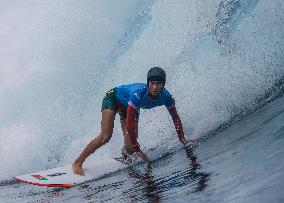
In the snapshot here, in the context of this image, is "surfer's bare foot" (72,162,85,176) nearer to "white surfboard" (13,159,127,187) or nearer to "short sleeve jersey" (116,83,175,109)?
Answer: "white surfboard" (13,159,127,187)

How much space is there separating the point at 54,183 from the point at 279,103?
13.9ft

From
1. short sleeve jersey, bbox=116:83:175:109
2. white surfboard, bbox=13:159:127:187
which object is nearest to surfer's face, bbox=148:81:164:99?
short sleeve jersey, bbox=116:83:175:109

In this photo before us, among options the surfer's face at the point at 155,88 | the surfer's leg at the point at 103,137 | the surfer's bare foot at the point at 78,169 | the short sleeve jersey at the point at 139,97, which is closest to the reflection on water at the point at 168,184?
the surfer's face at the point at 155,88

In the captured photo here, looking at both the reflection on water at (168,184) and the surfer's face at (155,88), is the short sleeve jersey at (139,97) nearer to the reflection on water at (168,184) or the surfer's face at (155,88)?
the surfer's face at (155,88)

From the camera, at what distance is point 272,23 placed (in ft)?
48.1

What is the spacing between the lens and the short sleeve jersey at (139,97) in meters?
7.57

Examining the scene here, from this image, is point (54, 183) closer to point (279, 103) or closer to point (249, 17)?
point (279, 103)

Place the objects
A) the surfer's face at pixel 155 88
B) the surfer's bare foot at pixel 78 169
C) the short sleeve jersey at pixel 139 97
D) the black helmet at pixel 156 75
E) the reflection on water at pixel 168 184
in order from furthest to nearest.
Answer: the surfer's bare foot at pixel 78 169 < the short sleeve jersey at pixel 139 97 < the surfer's face at pixel 155 88 < the black helmet at pixel 156 75 < the reflection on water at pixel 168 184

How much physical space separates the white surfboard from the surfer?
0.60 feet

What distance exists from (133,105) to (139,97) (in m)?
0.18

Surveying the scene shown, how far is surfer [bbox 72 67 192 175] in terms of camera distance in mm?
7406

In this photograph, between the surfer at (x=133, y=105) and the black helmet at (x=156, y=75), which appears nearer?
the black helmet at (x=156, y=75)

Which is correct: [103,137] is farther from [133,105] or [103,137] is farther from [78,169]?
[133,105]

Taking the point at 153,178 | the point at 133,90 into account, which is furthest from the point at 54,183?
the point at 153,178
